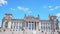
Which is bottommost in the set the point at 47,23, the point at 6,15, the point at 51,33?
the point at 51,33

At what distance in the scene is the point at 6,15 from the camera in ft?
181

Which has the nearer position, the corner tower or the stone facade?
the stone facade

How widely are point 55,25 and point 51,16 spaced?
431 cm

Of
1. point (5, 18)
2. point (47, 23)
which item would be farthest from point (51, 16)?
point (5, 18)

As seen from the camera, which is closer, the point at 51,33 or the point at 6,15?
the point at 51,33

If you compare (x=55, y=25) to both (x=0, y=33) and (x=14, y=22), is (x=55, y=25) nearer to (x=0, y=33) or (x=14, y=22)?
(x=14, y=22)

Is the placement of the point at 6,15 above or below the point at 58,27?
above

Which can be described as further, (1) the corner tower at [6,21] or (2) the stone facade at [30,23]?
(1) the corner tower at [6,21]

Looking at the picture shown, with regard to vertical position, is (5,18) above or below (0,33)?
above

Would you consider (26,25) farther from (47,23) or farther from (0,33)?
(0,33)

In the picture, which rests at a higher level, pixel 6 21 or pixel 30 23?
pixel 6 21

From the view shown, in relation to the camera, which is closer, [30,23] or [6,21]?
[30,23]

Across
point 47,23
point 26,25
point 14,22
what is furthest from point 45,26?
point 14,22

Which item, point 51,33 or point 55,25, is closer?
point 51,33
